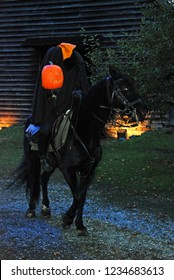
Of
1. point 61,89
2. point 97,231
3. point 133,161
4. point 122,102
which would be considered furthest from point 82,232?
point 133,161

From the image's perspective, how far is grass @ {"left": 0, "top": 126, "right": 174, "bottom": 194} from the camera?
9422 mm

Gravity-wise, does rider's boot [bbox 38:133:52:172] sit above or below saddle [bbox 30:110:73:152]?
below

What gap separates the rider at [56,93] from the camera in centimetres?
599

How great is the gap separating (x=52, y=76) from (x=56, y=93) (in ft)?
1.65

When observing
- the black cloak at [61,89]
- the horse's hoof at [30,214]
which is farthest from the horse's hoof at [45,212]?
the black cloak at [61,89]

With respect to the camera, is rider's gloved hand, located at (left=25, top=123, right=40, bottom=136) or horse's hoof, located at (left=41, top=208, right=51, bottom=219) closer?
rider's gloved hand, located at (left=25, top=123, right=40, bottom=136)

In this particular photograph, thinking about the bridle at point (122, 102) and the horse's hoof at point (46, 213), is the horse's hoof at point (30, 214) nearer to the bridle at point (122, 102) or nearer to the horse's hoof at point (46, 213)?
the horse's hoof at point (46, 213)

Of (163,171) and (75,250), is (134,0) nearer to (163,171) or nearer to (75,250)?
(163,171)

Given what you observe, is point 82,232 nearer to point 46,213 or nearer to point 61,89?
point 46,213

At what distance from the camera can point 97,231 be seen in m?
5.95

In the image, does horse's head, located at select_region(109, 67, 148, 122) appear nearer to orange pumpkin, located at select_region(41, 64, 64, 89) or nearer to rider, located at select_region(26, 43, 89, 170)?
orange pumpkin, located at select_region(41, 64, 64, 89)

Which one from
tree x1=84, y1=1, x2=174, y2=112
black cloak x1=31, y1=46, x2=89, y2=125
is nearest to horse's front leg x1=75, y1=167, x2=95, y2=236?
black cloak x1=31, y1=46, x2=89, y2=125

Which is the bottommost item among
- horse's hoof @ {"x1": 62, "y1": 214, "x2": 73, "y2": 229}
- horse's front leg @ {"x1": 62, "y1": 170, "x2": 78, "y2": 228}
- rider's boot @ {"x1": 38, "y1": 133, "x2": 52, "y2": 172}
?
horse's hoof @ {"x1": 62, "y1": 214, "x2": 73, "y2": 229}

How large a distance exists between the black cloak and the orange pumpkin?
1.26 feet
